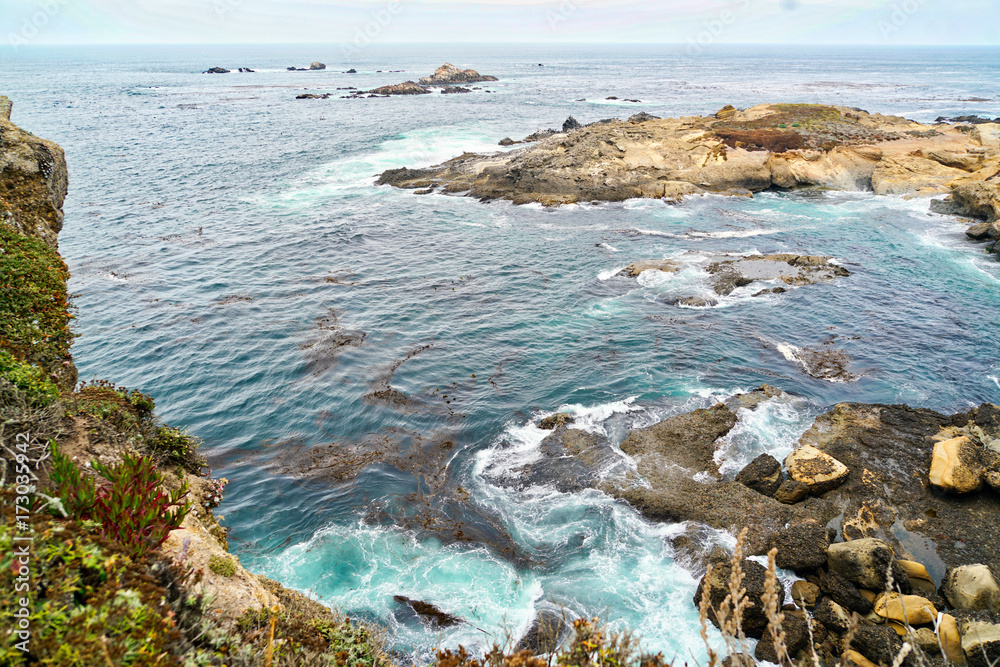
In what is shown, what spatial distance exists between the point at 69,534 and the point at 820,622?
14881 millimetres

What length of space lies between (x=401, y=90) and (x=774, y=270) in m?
115

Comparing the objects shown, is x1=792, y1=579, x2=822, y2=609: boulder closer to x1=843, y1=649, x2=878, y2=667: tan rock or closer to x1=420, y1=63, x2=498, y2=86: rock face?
x1=843, y1=649, x2=878, y2=667: tan rock

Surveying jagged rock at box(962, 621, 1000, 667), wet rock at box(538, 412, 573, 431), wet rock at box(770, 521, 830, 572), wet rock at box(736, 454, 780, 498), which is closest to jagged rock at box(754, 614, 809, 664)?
wet rock at box(770, 521, 830, 572)

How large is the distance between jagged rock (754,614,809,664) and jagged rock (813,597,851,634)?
68 centimetres

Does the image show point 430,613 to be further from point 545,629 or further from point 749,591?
point 749,591

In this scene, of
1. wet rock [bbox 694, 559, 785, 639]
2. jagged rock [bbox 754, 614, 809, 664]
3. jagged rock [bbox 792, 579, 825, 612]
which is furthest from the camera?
jagged rock [bbox 792, 579, 825, 612]

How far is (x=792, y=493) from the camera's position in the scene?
15.7m

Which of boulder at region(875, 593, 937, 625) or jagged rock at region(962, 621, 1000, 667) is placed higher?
jagged rock at region(962, 621, 1000, 667)

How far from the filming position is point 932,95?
116 metres

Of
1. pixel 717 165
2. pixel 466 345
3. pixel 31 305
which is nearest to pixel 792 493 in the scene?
pixel 466 345

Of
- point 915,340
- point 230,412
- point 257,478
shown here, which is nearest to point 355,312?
point 230,412

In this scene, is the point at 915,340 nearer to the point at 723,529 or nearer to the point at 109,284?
the point at 723,529

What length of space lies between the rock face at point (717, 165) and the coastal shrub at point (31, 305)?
39046 mm

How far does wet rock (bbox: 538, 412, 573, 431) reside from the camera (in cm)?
1959
